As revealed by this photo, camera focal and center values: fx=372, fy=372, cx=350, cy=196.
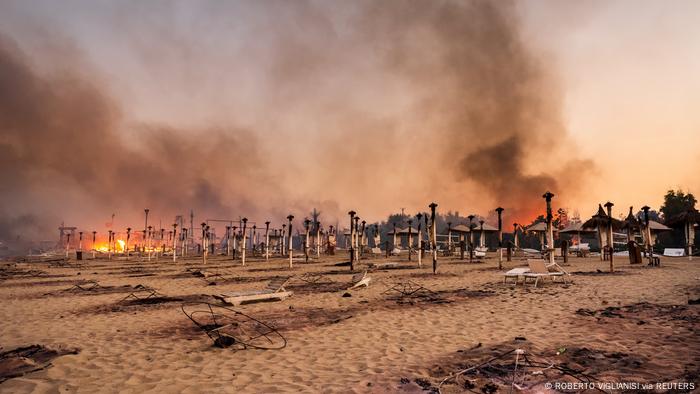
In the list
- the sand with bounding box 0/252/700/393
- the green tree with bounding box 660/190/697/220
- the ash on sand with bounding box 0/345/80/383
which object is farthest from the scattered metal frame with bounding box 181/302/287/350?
the green tree with bounding box 660/190/697/220

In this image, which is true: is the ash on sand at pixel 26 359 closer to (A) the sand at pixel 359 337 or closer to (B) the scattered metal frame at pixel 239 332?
(A) the sand at pixel 359 337

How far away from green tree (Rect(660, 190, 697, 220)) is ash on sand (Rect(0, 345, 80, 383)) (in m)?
60.6

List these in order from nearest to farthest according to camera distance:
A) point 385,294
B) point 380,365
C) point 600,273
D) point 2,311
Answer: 1. point 380,365
2. point 2,311
3. point 385,294
4. point 600,273

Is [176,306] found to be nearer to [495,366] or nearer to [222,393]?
[222,393]

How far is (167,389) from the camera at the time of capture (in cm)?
543

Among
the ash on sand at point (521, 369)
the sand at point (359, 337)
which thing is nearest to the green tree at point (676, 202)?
the sand at point (359, 337)

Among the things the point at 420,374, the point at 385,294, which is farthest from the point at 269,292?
the point at 420,374

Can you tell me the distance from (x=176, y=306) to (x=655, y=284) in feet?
57.9

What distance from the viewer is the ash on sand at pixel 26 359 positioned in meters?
5.92

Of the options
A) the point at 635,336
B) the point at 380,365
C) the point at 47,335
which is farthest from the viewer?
the point at 47,335

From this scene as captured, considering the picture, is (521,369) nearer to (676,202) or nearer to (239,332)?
(239,332)

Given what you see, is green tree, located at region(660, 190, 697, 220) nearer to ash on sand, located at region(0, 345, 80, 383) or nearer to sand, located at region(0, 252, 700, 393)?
sand, located at region(0, 252, 700, 393)

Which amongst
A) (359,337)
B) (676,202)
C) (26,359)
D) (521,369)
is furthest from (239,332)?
(676,202)

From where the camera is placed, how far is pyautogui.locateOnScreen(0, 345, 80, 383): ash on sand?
592 cm
